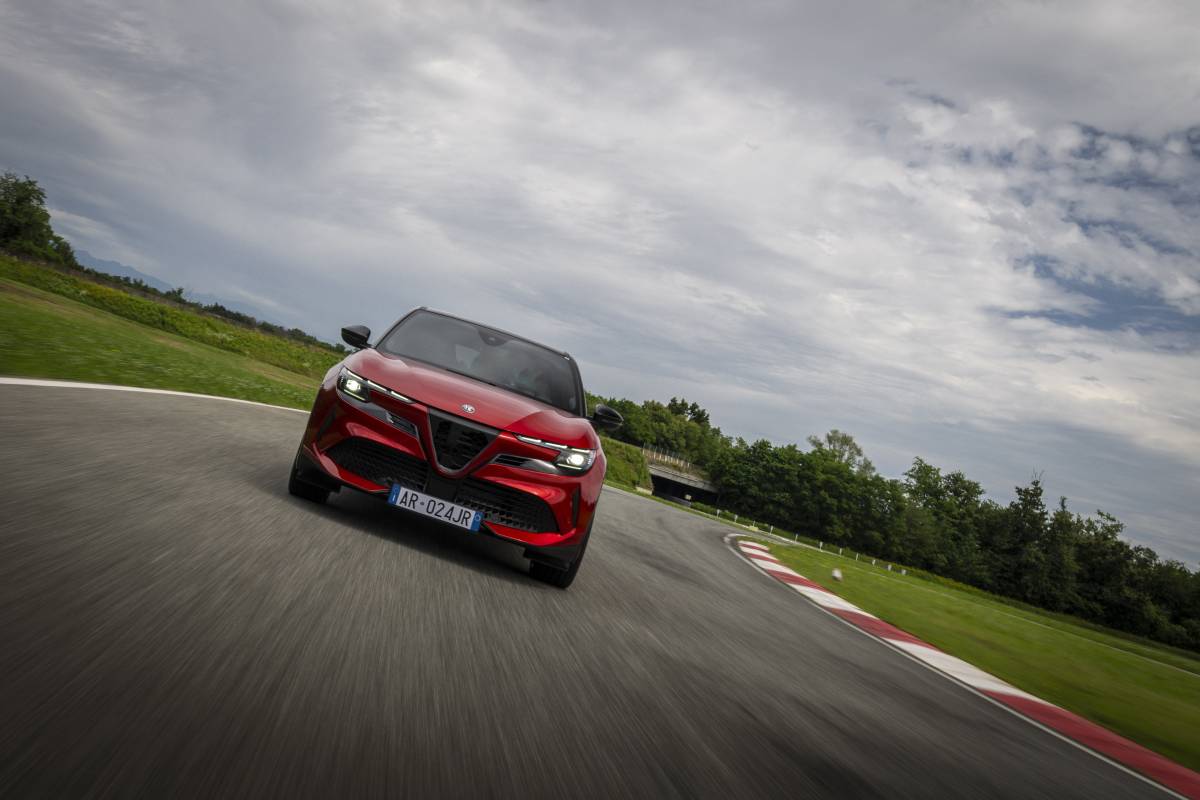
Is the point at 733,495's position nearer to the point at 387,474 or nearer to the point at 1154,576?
the point at 1154,576

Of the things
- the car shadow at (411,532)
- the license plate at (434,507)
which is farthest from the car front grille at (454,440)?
the car shadow at (411,532)

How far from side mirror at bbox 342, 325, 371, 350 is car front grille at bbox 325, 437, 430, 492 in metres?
1.29

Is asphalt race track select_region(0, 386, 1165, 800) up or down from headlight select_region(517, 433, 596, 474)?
down

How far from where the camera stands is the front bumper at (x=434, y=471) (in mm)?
4285

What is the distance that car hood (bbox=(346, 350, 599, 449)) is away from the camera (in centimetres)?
441

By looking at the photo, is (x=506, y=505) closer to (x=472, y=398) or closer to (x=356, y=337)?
(x=472, y=398)

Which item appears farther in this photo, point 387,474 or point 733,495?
point 733,495

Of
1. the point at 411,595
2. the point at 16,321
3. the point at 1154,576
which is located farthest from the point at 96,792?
the point at 1154,576

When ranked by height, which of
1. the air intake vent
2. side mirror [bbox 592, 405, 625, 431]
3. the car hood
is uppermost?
side mirror [bbox 592, 405, 625, 431]

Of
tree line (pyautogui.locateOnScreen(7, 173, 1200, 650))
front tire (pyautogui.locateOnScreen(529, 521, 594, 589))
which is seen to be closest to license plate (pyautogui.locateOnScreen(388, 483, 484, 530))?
front tire (pyautogui.locateOnScreen(529, 521, 594, 589))

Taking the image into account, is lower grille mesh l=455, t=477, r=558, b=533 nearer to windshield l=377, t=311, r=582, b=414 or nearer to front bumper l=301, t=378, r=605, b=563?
front bumper l=301, t=378, r=605, b=563

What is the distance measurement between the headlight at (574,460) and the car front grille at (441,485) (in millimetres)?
296

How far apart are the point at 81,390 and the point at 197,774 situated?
7.61 meters

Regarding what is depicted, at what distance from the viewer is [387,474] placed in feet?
14.2
